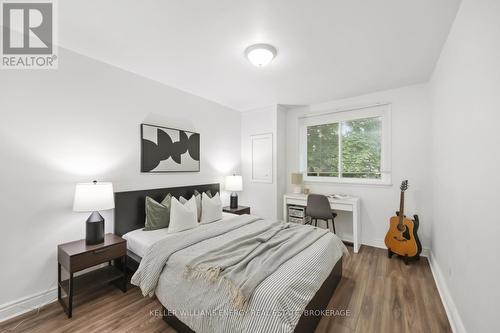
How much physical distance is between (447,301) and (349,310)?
0.88 metres

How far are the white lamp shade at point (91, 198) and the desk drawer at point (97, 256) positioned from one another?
400 mm

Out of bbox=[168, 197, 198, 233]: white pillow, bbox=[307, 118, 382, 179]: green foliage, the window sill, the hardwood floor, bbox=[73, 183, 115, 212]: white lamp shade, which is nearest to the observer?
the hardwood floor

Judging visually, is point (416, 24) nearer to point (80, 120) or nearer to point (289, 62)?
point (289, 62)

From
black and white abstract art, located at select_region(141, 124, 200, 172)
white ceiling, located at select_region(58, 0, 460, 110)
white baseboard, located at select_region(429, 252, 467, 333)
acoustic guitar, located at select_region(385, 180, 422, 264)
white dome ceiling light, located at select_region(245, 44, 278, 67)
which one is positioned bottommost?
white baseboard, located at select_region(429, 252, 467, 333)

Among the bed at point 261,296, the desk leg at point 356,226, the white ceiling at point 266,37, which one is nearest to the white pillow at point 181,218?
the bed at point 261,296

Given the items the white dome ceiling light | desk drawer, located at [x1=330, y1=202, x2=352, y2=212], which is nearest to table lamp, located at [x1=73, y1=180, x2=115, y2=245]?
the white dome ceiling light

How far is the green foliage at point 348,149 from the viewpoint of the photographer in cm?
350

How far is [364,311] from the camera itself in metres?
1.91

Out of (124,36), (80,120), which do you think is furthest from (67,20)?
(80,120)

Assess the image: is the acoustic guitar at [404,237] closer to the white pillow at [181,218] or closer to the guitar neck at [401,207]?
the guitar neck at [401,207]

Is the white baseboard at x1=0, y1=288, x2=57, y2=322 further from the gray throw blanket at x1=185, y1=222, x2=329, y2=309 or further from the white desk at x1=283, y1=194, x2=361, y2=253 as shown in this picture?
the white desk at x1=283, y1=194, x2=361, y2=253

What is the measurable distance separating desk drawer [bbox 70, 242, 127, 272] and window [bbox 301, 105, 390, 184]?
3215 mm

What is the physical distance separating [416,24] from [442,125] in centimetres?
109

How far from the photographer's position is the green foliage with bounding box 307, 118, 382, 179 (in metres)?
3.50
